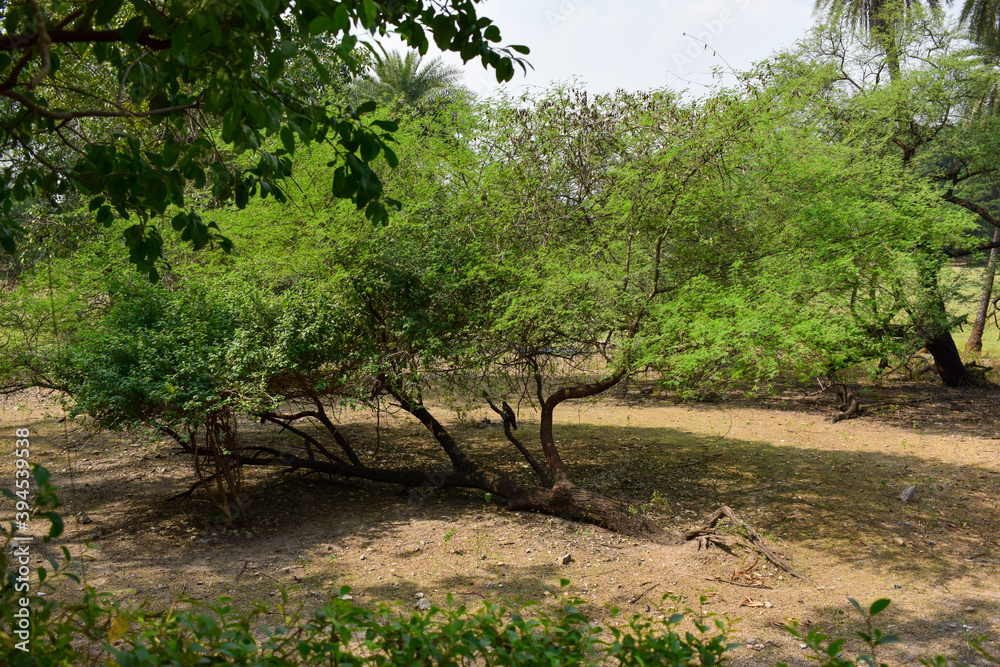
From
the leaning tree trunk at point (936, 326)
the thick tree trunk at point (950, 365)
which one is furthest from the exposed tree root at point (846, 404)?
the thick tree trunk at point (950, 365)

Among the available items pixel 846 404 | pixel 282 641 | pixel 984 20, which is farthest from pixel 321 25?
pixel 984 20

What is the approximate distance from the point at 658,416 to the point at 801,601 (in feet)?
27.8

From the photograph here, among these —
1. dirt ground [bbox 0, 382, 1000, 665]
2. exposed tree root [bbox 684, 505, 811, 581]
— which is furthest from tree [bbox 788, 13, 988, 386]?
exposed tree root [bbox 684, 505, 811, 581]

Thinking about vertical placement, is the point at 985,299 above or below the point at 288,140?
above

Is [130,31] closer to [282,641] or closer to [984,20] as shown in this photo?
[282,641]

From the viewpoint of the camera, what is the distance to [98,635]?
1788 mm

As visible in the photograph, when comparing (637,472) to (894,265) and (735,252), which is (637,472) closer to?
(735,252)

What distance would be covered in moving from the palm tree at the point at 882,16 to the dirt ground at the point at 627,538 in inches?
287

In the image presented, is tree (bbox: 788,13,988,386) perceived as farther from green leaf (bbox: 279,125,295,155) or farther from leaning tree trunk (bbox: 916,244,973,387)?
green leaf (bbox: 279,125,295,155)

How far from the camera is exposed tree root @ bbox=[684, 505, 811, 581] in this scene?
19.6 ft

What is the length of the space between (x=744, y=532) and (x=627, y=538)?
113 cm

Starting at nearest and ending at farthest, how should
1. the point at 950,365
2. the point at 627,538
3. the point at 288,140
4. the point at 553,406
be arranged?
1. the point at 288,140
2. the point at 627,538
3. the point at 553,406
4. the point at 950,365

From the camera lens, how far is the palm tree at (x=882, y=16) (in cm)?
1306

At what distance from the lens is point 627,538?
22.3 ft
